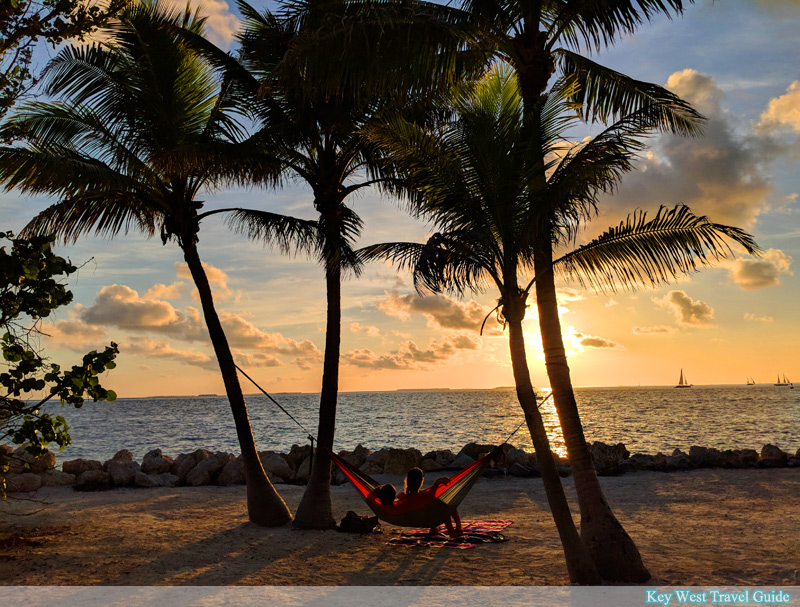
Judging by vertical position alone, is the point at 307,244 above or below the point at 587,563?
above

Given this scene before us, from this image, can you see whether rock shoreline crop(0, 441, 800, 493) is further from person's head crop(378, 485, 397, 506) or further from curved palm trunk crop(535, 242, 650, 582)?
curved palm trunk crop(535, 242, 650, 582)

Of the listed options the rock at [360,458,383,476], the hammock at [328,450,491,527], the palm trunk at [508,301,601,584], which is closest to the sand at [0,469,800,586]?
the palm trunk at [508,301,601,584]

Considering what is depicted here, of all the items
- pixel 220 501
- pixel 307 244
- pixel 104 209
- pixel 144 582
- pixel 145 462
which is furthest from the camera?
pixel 145 462

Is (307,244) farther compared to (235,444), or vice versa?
(235,444)

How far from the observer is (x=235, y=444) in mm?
32156

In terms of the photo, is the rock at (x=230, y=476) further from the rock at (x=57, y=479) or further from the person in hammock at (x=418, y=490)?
the person in hammock at (x=418, y=490)

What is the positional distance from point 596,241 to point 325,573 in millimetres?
4027

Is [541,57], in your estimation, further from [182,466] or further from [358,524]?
[182,466]

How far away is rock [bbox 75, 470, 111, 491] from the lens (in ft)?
36.8

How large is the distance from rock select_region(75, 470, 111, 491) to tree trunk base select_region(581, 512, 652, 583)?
8842mm

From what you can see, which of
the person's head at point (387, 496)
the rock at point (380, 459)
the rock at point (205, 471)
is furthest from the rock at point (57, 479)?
the person's head at point (387, 496)

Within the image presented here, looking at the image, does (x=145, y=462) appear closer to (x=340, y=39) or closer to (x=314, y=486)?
(x=314, y=486)

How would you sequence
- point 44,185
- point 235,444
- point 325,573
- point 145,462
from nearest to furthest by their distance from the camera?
point 325,573, point 44,185, point 145,462, point 235,444

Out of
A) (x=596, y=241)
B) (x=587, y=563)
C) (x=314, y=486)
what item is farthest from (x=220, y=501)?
(x=596, y=241)
